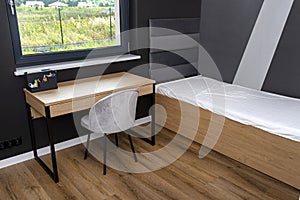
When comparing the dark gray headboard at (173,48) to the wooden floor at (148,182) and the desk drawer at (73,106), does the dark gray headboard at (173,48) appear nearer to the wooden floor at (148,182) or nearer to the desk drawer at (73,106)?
the desk drawer at (73,106)

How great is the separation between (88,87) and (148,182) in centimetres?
107

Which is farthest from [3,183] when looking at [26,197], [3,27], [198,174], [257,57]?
[257,57]

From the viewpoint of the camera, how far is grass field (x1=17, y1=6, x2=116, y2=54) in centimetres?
254

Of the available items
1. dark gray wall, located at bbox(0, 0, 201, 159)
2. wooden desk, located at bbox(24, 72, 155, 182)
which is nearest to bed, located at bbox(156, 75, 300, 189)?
wooden desk, located at bbox(24, 72, 155, 182)

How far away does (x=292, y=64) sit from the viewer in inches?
114

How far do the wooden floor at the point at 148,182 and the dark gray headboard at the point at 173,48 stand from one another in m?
1.31

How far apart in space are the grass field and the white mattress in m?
0.98

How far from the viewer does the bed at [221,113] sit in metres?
2.22

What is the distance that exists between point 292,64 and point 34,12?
9.05 ft

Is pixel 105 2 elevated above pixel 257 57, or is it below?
above

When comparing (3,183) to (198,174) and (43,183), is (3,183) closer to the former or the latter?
(43,183)

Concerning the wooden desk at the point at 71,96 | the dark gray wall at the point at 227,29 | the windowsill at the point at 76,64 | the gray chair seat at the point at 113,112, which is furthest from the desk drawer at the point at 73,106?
the dark gray wall at the point at 227,29

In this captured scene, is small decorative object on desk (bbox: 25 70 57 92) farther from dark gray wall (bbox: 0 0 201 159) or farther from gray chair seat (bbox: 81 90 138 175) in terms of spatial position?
gray chair seat (bbox: 81 90 138 175)

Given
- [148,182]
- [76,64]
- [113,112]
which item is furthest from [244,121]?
[76,64]
